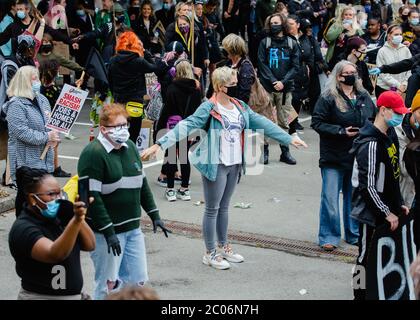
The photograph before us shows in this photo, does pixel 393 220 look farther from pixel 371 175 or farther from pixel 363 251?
pixel 363 251

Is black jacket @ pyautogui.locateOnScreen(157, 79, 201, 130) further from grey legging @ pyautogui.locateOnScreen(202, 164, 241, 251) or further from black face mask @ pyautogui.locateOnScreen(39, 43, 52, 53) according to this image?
black face mask @ pyautogui.locateOnScreen(39, 43, 52, 53)

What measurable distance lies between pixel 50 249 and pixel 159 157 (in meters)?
7.40

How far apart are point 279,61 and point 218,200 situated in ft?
15.7

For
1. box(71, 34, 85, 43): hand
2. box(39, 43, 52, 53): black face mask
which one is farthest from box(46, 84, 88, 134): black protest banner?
box(71, 34, 85, 43): hand

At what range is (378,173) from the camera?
25.0 ft

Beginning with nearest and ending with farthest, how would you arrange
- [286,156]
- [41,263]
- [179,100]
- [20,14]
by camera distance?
[41,263], [179,100], [286,156], [20,14]

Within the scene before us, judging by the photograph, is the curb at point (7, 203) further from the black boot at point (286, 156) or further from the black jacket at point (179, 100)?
the black boot at point (286, 156)

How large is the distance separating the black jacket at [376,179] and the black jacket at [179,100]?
364 cm

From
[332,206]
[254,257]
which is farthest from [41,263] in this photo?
[332,206]

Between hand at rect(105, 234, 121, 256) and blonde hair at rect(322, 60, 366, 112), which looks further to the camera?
blonde hair at rect(322, 60, 366, 112)

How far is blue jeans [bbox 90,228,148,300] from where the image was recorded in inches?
277

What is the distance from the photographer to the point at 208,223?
28.7ft

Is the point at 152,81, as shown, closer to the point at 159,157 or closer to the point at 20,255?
the point at 159,157

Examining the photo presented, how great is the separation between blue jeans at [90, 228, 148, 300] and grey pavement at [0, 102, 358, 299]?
93cm
